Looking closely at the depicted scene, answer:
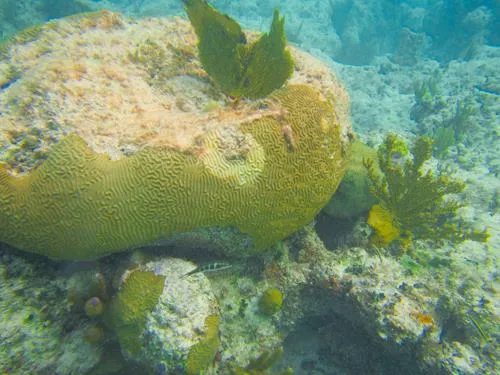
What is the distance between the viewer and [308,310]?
421 cm

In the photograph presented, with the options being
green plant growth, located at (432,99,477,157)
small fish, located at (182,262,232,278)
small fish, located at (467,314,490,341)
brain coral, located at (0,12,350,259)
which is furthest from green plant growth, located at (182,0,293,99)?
green plant growth, located at (432,99,477,157)

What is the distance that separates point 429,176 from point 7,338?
508cm

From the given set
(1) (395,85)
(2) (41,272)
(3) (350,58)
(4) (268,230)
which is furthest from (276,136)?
(3) (350,58)

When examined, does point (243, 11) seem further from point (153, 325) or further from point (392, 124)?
point (153, 325)

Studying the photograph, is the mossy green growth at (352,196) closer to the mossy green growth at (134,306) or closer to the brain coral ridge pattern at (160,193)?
the brain coral ridge pattern at (160,193)

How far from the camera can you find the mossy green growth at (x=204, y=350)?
2869mm

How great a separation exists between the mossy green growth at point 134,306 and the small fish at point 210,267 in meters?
0.33

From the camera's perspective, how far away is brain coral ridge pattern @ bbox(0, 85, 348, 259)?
2936 mm

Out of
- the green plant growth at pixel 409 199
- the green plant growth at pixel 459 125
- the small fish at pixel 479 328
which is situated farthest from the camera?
the green plant growth at pixel 459 125

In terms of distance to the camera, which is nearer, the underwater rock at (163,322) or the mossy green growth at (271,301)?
the underwater rock at (163,322)

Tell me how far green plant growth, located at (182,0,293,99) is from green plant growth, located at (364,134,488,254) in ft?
6.12

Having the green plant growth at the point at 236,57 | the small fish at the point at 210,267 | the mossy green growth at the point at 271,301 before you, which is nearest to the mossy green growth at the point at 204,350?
the small fish at the point at 210,267

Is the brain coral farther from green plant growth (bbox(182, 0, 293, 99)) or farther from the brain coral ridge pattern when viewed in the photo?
green plant growth (bbox(182, 0, 293, 99))

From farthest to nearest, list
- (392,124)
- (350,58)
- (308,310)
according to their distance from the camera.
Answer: (350,58) → (392,124) → (308,310)
